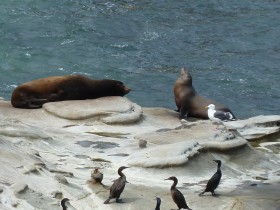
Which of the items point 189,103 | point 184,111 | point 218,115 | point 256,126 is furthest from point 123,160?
point 189,103

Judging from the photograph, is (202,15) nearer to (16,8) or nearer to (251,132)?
(16,8)

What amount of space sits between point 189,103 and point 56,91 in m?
2.34

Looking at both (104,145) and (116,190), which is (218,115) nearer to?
(104,145)

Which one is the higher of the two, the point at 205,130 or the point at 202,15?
the point at 205,130

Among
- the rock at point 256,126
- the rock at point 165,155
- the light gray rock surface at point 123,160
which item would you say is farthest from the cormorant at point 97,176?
the rock at point 256,126

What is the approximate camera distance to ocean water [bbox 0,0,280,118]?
792 inches

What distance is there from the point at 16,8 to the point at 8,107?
11.3 metres

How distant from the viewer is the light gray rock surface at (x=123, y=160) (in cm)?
888

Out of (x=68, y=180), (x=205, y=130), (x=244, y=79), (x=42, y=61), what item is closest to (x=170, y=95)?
(x=244, y=79)

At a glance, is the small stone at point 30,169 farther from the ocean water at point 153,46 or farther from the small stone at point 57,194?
the ocean water at point 153,46

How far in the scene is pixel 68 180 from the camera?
932 centimetres

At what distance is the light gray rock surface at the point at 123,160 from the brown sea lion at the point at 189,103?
158cm

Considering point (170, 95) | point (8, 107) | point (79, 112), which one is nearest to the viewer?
point (79, 112)

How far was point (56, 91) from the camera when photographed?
14.0 meters
